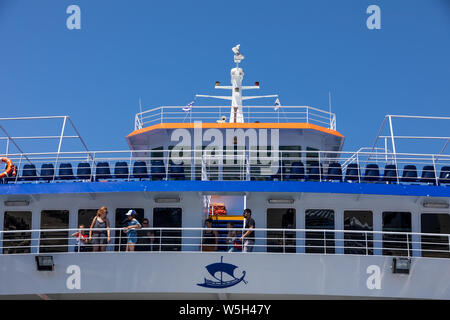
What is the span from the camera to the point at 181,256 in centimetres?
1560

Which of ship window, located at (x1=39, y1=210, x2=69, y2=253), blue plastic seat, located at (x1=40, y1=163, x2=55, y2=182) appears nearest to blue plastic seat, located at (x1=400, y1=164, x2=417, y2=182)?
ship window, located at (x1=39, y1=210, x2=69, y2=253)

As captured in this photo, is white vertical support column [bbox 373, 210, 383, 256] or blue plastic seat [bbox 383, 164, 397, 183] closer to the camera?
white vertical support column [bbox 373, 210, 383, 256]

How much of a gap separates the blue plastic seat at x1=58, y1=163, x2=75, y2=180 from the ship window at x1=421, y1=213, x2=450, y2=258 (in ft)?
33.9

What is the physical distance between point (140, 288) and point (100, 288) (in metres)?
0.97

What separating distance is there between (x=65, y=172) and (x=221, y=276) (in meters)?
6.98

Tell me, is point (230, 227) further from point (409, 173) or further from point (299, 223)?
point (409, 173)

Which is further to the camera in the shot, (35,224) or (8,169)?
(8,169)

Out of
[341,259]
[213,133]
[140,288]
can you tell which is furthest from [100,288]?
[213,133]

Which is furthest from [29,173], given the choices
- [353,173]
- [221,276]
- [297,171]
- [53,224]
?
[353,173]

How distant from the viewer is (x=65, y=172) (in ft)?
65.6

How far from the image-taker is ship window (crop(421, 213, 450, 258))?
1747cm

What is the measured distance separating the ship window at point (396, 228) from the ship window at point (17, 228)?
991 centimetres

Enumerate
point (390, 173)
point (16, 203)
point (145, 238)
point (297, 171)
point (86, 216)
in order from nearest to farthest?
point (145, 238)
point (86, 216)
point (16, 203)
point (390, 173)
point (297, 171)

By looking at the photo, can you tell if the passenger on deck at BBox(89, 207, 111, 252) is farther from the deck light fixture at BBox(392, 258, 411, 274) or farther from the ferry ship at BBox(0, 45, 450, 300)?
the deck light fixture at BBox(392, 258, 411, 274)
